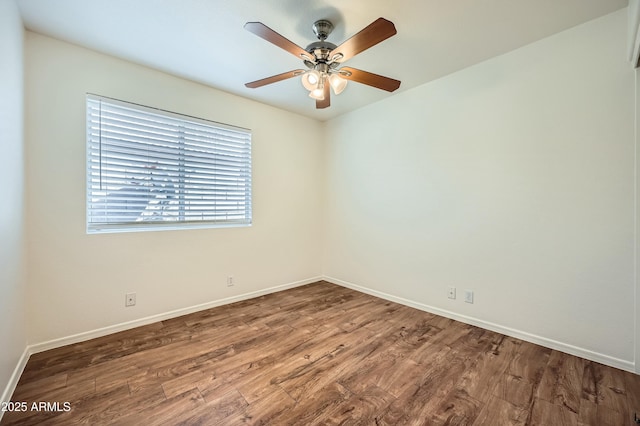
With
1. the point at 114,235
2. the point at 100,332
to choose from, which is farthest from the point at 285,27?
the point at 100,332

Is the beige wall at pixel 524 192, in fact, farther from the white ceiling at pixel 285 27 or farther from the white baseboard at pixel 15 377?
the white baseboard at pixel 15 377

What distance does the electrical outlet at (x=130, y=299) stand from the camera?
100 inches

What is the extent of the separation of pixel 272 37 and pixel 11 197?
197 centimetres

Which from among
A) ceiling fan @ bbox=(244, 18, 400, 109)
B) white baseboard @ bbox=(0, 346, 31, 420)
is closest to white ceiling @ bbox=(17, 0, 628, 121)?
ceiling fan @ bbox=(244, 18, 400, 109)

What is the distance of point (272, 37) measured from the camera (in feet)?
5.44

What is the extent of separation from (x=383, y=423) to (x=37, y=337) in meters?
2.72

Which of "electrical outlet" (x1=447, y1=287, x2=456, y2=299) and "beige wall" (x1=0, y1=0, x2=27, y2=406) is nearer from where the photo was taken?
"beige wall" (x1=0, y1=0, x2=27, y2=406)

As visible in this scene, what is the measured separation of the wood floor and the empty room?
0.02 m

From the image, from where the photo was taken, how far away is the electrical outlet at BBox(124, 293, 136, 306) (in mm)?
2541

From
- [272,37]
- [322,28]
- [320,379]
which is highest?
[322,28]

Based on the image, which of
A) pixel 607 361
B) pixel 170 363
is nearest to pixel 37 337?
pixel 170 363

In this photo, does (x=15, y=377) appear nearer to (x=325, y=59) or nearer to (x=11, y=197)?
(x=11, y=197)

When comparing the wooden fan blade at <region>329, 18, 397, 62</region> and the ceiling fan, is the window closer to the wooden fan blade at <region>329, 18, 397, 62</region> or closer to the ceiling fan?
the ceiling fan

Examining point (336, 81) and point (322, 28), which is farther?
point (336, 81)
